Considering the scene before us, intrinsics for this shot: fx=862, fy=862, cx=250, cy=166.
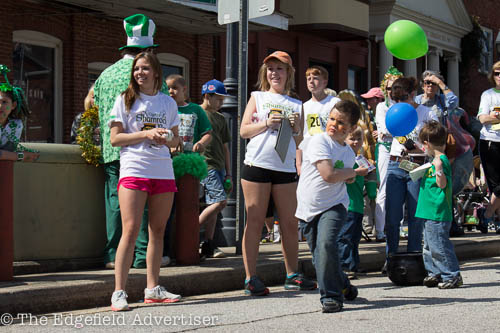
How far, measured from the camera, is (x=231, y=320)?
19.5 ft

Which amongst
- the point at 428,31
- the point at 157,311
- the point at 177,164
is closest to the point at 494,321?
the point at 157,311

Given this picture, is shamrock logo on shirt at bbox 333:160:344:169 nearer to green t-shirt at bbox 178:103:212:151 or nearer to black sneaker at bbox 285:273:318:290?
black sneaker at bbox 285:273:318:290

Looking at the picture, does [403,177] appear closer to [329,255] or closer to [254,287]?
[254,287]

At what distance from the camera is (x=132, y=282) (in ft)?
22.3

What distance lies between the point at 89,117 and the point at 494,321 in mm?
3959

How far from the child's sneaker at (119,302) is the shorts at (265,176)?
4.89 feet

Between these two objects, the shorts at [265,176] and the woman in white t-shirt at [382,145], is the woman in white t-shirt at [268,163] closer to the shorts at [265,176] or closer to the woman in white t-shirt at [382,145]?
the shorts at [265,176]

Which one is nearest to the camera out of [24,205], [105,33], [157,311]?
[157,311]

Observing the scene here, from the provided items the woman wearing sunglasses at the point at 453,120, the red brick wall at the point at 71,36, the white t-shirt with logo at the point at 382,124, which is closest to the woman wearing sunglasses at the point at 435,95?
the woman wearing sunglasses at the point at 453,120

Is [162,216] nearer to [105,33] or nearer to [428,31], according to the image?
[105,33]

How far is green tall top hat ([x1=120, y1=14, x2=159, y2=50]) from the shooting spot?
724cm

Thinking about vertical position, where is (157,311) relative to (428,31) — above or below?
below

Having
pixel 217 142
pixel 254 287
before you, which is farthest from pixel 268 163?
pixel 217 142

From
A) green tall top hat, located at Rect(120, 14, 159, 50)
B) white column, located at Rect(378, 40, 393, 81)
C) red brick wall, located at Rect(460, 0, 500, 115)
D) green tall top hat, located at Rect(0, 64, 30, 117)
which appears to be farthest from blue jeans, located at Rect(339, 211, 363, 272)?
red brick wall, located at Rect(460, 0, 500, 115)
